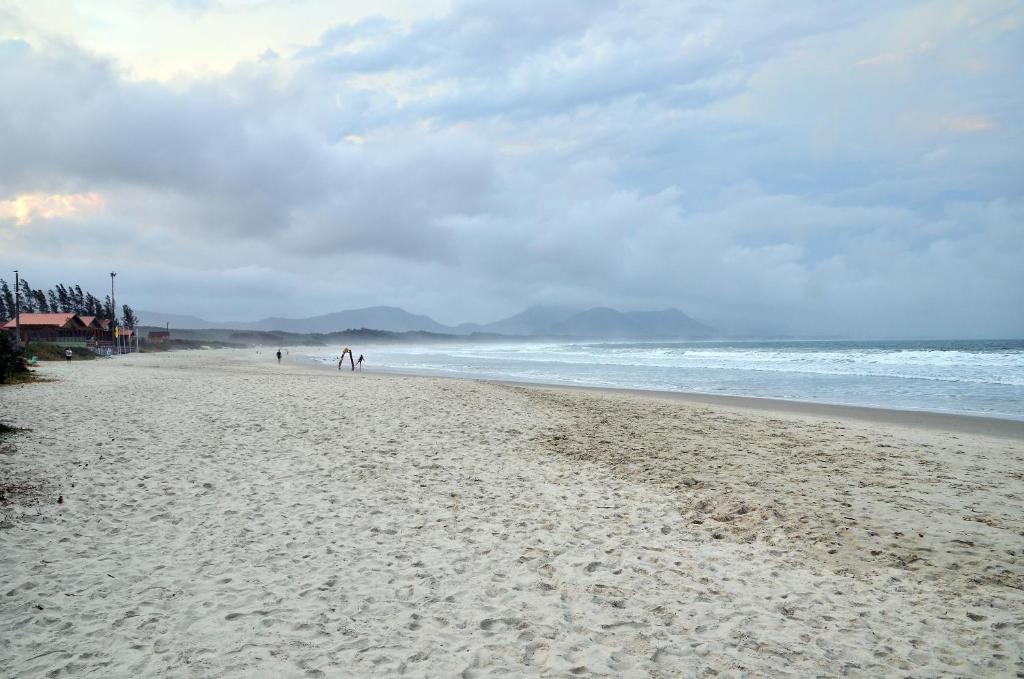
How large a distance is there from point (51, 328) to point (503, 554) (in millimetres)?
77911

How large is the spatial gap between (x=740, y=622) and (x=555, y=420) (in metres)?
9.93

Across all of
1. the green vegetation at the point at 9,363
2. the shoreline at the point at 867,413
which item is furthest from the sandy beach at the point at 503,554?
the green vegetation at the point at 9,363

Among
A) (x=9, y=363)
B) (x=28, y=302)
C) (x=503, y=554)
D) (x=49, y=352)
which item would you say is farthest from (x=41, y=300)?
(x=503, y=554)

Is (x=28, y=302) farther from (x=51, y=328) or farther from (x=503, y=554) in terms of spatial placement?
(x=503, y=554)

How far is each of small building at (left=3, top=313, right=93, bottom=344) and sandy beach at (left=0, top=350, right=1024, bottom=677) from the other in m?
66.6

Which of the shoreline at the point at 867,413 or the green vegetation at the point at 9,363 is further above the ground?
the green vegetation at the point at 9,363

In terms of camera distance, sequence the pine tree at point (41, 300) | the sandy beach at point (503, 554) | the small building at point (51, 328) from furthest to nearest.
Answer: the pine tree at point (41, 300)
the small building at point (51, 328)
the sandy beach at point (503, 554)

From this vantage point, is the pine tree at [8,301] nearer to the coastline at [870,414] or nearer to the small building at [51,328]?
the small building at [51,328]

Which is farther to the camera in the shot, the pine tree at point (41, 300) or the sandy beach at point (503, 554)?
the pine tree at point (41, 300)

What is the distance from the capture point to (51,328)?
63219 millimetres

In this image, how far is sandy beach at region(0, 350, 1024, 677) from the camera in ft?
13.9

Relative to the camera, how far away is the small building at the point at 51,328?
62.8m

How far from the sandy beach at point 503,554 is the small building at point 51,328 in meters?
66.6

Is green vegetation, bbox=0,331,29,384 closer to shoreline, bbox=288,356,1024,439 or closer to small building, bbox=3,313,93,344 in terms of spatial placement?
shoreline, bbox=288,356,1024,439
